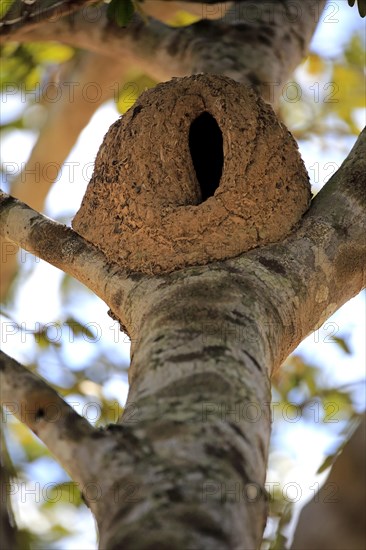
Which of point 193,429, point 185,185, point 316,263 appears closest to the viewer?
point 193,429

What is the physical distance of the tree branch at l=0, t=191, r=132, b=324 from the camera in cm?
335

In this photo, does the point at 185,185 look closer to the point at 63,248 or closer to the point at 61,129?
the point at 63,248

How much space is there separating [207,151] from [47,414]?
103 inches

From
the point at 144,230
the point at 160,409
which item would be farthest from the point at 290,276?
the point at 160,409

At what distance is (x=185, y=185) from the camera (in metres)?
3.86

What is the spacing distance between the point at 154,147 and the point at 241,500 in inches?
77.6

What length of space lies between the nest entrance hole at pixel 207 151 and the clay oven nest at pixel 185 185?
23.5 inches

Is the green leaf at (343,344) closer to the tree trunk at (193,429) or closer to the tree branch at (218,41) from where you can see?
the tree branch at (218,41)

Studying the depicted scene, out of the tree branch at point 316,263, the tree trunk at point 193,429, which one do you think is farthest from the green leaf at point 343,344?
the tree trunk at point 193,429

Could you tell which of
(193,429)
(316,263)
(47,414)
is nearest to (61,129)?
(316,263)

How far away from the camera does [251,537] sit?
2162 mm

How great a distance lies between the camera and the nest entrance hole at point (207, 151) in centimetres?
472

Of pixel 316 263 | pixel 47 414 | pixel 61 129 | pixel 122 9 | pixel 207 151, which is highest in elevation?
pixel 61 129

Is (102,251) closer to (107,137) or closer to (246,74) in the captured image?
(107,137)
